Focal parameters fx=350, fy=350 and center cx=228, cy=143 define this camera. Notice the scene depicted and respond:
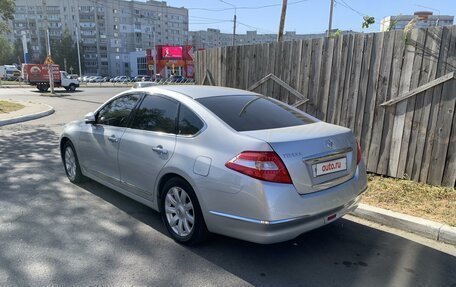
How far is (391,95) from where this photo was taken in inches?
206

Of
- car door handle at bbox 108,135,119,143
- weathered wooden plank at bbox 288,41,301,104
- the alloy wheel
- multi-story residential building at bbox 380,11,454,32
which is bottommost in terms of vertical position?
the alloy wheel

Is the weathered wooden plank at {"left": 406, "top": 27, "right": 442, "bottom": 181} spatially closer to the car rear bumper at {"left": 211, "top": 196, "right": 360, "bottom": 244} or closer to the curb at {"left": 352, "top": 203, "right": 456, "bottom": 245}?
the curb at {"left": 352, "top": 203, "right": 456, "bottom": 245}

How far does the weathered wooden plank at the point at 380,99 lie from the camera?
5.17 metres

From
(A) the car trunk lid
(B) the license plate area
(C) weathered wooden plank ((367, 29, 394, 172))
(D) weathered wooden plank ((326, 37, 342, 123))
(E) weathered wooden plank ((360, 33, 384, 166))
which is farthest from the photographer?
(D) weathered wooden plank ((326, 37, 342, 123))

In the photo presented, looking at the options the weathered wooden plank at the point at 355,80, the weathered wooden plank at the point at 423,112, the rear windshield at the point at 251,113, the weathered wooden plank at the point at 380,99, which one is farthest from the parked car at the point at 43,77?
the weathered wooden plank at the point at 423,112

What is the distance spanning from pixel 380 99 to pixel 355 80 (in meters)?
0.50

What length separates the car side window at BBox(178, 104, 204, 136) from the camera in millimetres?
3396

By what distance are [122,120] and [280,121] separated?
1972mm

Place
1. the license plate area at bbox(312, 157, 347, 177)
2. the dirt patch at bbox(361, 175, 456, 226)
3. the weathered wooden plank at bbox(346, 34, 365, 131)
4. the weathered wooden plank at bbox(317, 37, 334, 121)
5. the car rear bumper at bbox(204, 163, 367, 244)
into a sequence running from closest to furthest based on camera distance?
the car rear bumper at bbox(204, 163, 367, 244) → the license plate area at bbox(312, 157, 347, 177) → the dirt patch at bbox(361, 175, 456, 226) → the weathered wooden plank at bbox(346, 34, 365, 131) → the weathered wooden plank at bbox(317, 37, 334, 121)

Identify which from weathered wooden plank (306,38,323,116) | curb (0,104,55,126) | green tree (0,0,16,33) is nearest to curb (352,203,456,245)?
weathered wooden plank (306,38,323,116)

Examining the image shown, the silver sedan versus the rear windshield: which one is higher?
the rear windshield

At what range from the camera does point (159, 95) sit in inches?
157

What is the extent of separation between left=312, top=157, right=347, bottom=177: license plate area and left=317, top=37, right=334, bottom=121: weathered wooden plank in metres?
2.92

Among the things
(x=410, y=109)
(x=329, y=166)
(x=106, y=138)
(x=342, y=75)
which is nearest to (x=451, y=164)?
(x=410, y=109)
